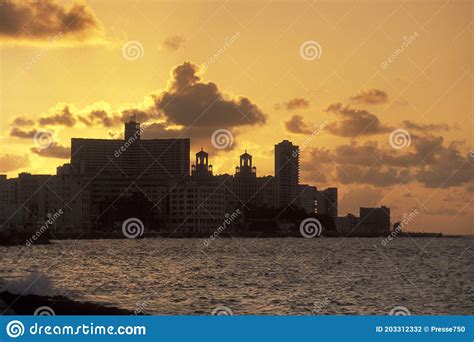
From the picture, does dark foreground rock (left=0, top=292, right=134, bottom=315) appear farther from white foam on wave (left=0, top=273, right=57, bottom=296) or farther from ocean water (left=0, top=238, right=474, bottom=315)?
ocean water (left=0, top=238, right=474, bottom=315)

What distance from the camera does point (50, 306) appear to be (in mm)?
41781

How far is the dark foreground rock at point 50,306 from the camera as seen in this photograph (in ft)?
135

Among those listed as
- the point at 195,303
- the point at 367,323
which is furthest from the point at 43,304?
the point at 367,323

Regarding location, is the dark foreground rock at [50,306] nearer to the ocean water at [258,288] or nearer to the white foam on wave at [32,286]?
the white foam on wave at [32,286]

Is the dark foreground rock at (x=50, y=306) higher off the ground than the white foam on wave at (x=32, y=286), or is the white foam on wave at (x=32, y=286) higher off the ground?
the white foam on wave at (x=32, y=286)

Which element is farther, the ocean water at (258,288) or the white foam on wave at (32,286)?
the ocean water at (258,288)

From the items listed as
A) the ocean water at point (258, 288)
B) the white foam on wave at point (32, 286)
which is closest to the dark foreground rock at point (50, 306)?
the white foam on wave at point (32, 286)

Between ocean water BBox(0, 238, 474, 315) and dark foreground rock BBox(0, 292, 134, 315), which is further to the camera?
ocean water BBox(0, 238, 474, 315)

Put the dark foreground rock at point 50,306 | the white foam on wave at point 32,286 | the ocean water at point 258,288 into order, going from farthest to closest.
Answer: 1. the ocean water at point 258,288
2. the white foam on wave at point 32,286
3. the dark foreground rock at point 50,306

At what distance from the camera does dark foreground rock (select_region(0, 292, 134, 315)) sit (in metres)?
41.0

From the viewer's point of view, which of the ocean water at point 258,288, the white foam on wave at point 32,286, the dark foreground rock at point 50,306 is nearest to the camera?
the dark foreground rock at point 50,306

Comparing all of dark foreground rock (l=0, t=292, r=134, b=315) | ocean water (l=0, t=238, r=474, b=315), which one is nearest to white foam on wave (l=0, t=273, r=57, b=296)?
ocean water (l=0, t=238, r=474, b=315)

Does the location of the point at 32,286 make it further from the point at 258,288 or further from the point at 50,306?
the point at 258,288

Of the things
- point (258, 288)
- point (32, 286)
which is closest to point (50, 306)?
point (32, 286)
